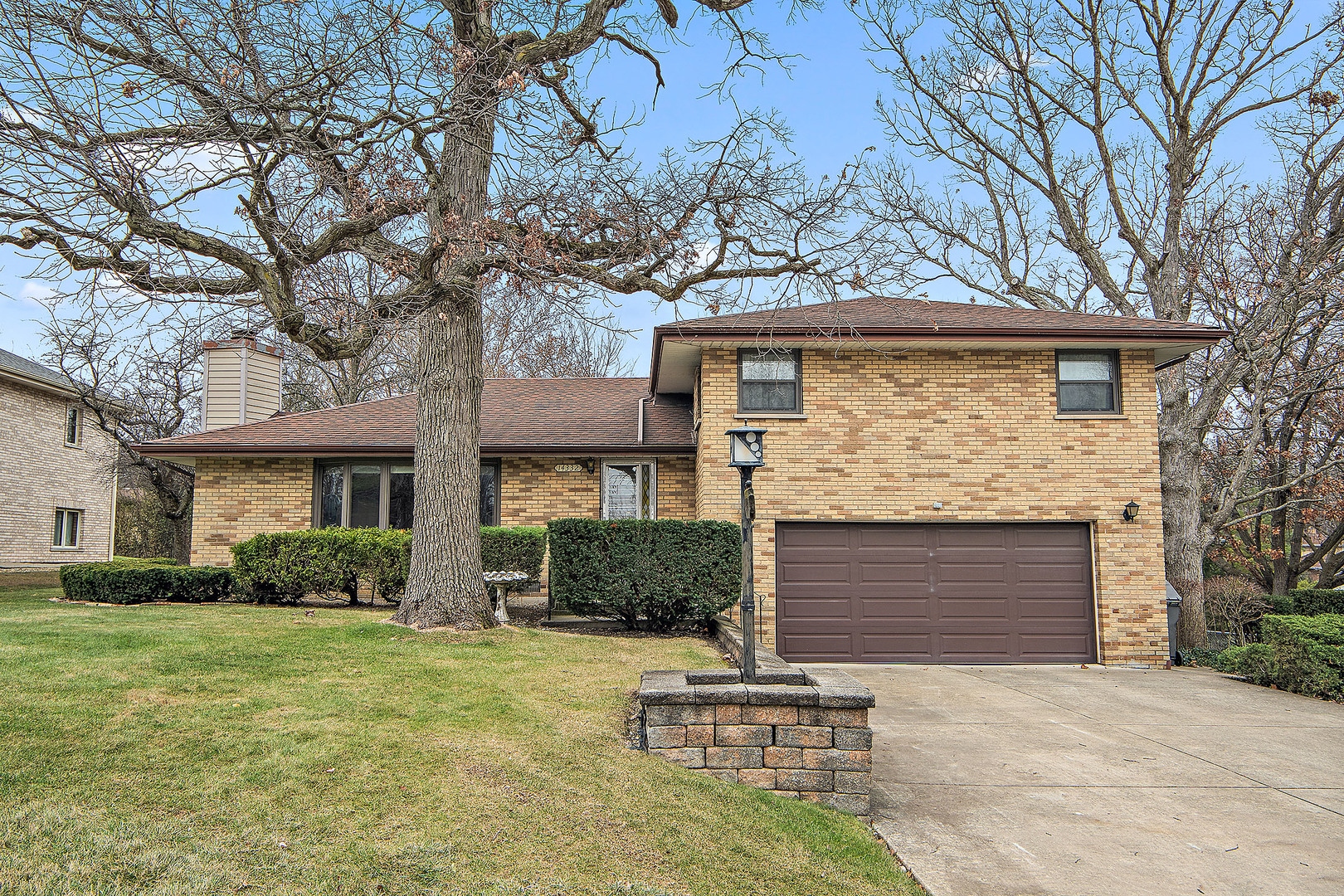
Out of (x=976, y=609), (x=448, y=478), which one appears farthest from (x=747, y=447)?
(x=976, y=609)

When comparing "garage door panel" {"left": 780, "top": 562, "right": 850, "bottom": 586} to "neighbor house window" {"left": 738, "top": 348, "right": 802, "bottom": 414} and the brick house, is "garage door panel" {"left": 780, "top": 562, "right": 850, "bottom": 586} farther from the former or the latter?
"neighbor house window" {"left": 738, "top": 348, "right": 802, "bottom": 414}

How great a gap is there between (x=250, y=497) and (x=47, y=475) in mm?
13714

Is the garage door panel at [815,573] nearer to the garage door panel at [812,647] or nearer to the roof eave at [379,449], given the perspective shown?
the garage door panel at [812,647]

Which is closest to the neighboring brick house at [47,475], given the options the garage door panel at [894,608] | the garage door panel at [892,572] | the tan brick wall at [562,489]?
the tan brick wall at [562,489]

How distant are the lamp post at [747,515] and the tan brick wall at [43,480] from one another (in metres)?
23.5

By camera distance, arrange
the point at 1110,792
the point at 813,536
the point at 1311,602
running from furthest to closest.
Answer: the point at 1311,602, the point at 813,536, the point at 1110,792

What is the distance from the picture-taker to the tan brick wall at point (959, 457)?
492 inches

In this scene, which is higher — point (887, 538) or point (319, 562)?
point (887, 538)

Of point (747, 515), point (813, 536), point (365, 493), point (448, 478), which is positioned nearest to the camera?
point (747, 515)

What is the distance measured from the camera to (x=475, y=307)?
9375 millimetres

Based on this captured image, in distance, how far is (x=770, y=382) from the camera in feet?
41.7

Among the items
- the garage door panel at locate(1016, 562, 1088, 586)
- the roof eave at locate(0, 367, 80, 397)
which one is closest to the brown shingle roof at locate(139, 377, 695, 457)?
the garage door panel at locate(1016, 562, 1088, 586)

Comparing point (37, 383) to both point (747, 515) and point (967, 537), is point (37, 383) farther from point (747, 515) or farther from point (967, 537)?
point (747, 515)

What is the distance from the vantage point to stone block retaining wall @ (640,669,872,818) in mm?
5031
